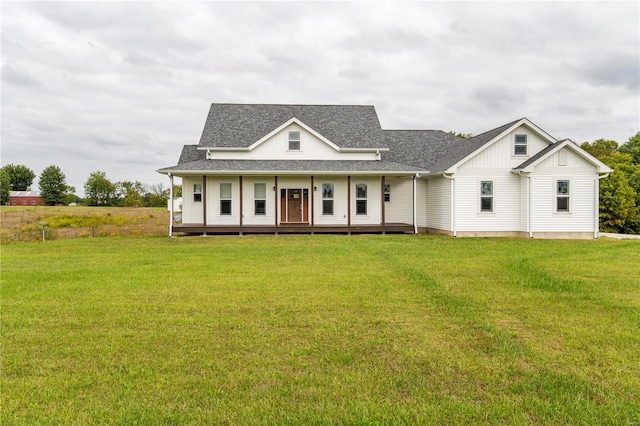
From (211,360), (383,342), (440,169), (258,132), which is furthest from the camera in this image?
(258,132)

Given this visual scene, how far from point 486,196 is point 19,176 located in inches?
→ 4722

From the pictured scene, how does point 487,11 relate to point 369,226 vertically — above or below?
above

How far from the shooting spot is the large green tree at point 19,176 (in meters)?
105

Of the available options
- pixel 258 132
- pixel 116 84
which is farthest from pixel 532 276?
pixel 116 84

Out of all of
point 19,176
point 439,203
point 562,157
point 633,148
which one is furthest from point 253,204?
point 19,176

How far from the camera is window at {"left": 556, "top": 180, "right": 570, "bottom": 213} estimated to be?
18.7 meters

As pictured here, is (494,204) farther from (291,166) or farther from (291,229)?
(291,166)

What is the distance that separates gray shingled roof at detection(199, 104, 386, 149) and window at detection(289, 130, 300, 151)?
1.67 m

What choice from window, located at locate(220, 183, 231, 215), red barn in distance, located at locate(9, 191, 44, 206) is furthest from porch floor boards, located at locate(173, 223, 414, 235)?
red barn in distance, located at locate(9, 191, 44, 206)

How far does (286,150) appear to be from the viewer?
2220 centimetres

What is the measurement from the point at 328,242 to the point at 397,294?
9.12 m

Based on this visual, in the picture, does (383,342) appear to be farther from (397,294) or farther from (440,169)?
(440,169)

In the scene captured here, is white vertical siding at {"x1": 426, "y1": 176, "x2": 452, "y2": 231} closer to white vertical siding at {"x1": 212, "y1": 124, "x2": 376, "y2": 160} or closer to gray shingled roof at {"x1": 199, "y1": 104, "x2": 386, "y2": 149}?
gray shingled roof at {"x1": 199, "y1": 104, "x2": 386, "y2": 149}

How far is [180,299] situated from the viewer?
761 cm
